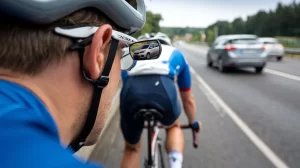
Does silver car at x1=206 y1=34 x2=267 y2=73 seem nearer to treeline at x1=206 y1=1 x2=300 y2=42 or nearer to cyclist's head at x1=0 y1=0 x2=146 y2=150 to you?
cyclist's head at x1=0 y1=0 x2=146 y2=150

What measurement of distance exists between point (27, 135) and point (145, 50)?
3.59ft

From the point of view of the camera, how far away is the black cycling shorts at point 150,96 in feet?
9.40

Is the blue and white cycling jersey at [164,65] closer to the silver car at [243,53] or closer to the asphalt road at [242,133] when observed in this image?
the asphalt road at [242,133]

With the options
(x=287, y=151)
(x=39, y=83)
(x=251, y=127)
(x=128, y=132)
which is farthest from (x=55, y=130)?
(x=251, y=127)

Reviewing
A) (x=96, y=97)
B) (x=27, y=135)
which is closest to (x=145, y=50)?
(x=96, y=97)

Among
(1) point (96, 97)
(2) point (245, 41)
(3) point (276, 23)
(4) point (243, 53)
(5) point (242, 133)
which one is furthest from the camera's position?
(3) point (276, 23)

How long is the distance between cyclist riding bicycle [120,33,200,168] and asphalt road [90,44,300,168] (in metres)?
1.55

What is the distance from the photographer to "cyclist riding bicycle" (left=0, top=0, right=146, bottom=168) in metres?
0.74

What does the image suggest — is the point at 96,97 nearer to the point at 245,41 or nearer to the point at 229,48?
the point at 229,48

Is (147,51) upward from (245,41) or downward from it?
upward

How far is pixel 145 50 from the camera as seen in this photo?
1.74 m

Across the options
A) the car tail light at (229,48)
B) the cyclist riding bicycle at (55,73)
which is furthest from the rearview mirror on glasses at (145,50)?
the car tail light at (229,48)

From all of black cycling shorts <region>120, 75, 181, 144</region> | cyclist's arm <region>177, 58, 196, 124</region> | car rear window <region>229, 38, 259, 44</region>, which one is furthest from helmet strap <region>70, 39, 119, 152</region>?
car rear window <region>229, 38, 259, 44</region>

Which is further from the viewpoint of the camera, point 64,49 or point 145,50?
point 145,50
